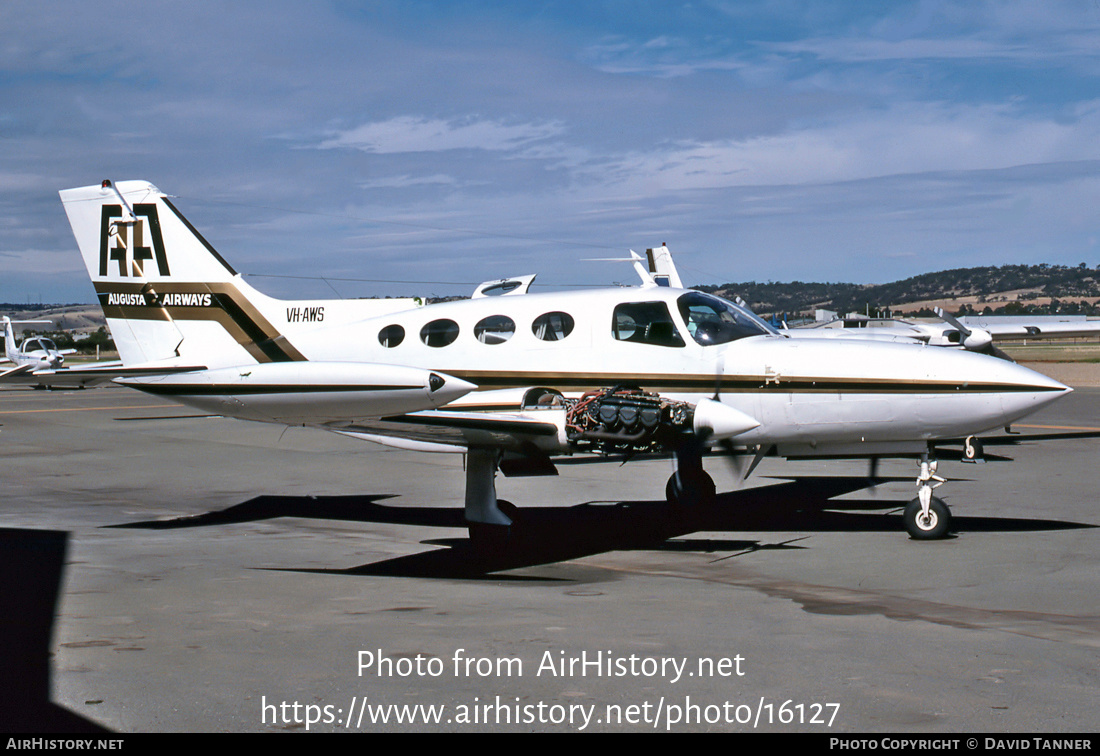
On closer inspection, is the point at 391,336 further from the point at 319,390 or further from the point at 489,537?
the point at 319,390

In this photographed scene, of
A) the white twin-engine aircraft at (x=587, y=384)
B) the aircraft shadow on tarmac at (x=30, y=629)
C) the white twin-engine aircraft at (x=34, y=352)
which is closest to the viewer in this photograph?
the aircraft shadow on tarmac at (x=30, y=629)

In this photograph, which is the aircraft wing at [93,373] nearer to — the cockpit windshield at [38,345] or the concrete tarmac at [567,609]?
the concrete tarmac at [567,609]

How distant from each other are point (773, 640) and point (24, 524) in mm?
10170

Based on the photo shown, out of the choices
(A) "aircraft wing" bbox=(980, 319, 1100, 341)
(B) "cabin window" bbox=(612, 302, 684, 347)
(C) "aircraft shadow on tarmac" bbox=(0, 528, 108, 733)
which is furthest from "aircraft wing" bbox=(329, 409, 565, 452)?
(A) "aircraft wing" bbox=(980, 319, 1100, 341)

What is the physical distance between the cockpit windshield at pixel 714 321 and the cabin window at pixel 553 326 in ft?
4.35

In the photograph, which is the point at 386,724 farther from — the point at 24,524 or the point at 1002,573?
the point at 24,524

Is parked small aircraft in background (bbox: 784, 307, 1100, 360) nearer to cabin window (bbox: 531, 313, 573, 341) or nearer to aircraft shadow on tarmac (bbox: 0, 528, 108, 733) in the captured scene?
cabin window (bbox: 531, 313, 573, 341)

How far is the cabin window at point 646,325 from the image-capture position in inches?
448

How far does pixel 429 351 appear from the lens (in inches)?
480

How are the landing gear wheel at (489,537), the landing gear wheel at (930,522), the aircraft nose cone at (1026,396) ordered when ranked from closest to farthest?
the aircraft nose cone at (1026,396) < the landing gear wheel at (930,522) < the landing gear wheel at (489,537)

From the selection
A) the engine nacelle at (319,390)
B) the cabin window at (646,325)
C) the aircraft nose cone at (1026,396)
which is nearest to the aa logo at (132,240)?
the engine nacelle at (319,390)

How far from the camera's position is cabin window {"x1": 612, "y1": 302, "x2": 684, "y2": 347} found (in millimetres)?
11383

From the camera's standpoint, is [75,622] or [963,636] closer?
[963,636]

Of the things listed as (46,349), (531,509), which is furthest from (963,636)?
(46,349)
